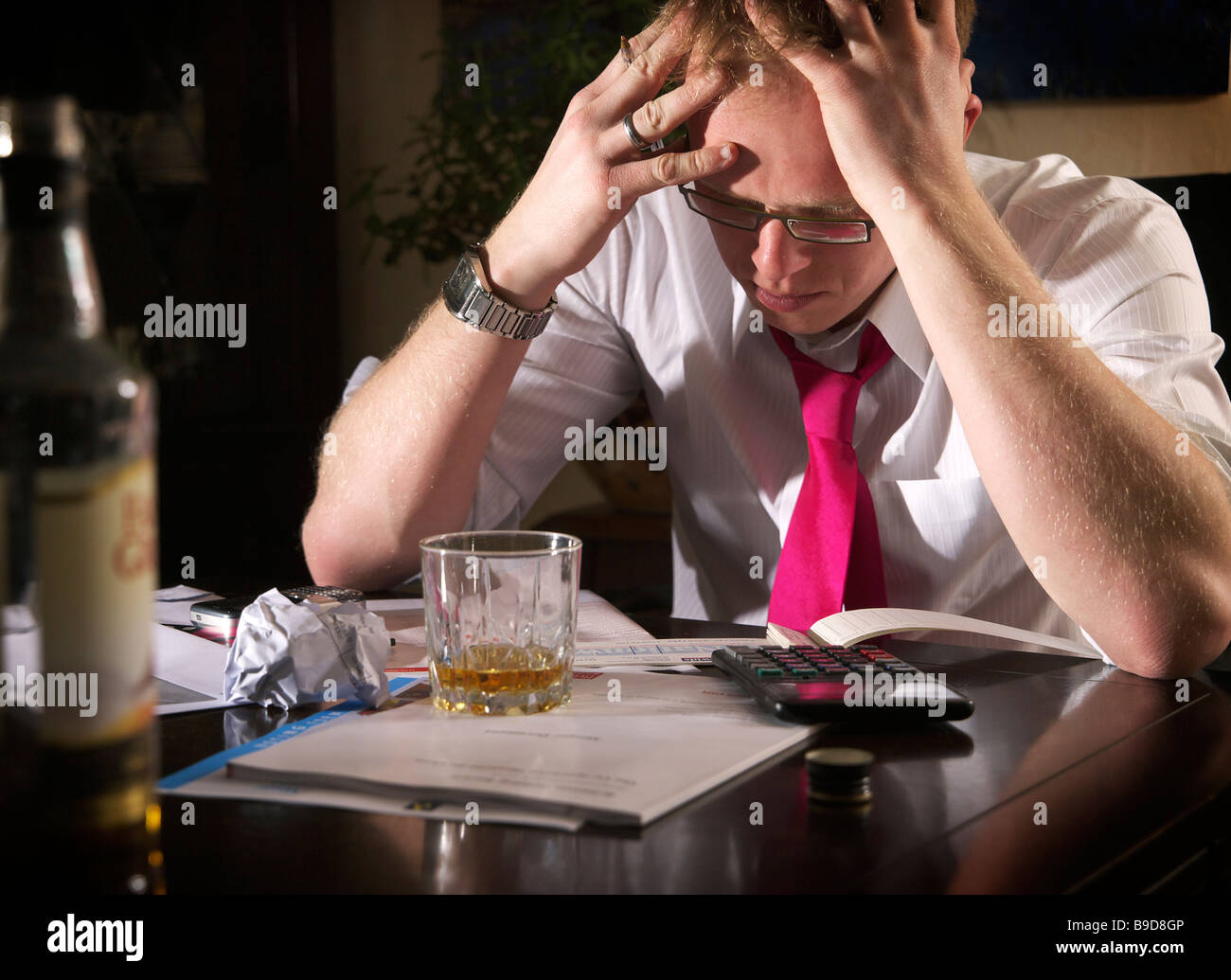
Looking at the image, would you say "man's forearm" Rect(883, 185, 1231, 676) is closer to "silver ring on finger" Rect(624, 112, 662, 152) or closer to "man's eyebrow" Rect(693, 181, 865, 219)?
"man's eyebrow" Rect(693, 181, 865, 219)

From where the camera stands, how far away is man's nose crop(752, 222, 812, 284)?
997 mm

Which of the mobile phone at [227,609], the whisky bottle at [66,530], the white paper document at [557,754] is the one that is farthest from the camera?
the mobile phone at [227,609]

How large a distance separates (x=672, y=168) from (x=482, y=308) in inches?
9.5

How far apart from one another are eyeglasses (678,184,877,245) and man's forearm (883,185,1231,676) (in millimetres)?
84

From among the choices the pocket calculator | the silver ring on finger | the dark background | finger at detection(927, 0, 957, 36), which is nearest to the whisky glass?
the pocket calculator

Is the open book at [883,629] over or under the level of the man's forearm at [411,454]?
under

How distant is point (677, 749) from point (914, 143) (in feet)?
1.94

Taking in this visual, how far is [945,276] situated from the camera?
91 centimetres

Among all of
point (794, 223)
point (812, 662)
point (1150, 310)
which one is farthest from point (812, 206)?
point (812, 662)

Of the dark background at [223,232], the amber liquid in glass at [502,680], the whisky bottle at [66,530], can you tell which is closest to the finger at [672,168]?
the amber liquid in glass at [502,680]

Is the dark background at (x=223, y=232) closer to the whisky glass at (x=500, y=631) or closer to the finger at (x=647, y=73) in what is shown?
the finger at (x=647, y=73)

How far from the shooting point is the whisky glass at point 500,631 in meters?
0.65

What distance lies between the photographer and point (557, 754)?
57cm

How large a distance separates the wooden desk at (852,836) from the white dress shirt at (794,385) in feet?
1.71
